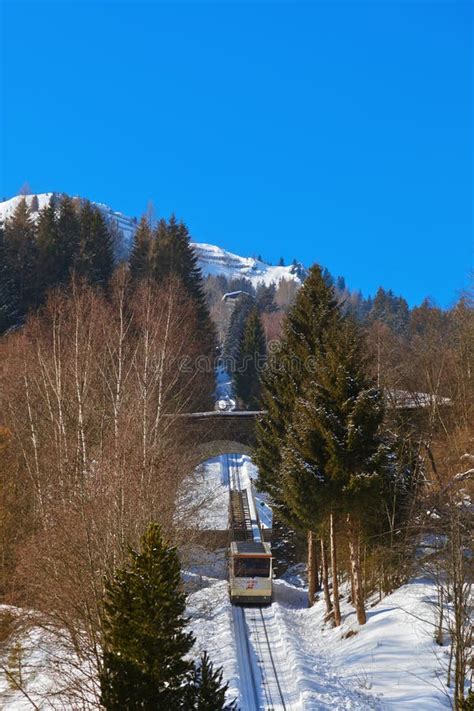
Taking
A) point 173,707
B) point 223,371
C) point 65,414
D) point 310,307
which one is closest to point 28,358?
point 65,414

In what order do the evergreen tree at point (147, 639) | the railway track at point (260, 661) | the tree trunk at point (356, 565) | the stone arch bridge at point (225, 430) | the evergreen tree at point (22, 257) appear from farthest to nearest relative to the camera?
the evergreen tree at point (22, 257) → the stone arch bridge at point (225, 430) → the tree trunk at point (356, 565) → the railway track at point (260, 661) → the evergreen tree at point (147, 639)

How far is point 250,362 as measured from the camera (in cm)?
6419

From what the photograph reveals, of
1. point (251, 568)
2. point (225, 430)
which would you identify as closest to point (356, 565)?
point (251, 568)

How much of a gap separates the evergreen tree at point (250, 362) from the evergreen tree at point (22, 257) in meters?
21.1

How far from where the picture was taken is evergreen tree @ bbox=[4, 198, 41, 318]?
50734 millimetres

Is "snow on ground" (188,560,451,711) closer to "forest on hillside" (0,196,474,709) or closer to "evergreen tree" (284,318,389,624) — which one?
"forest on hillside" (0,196,474,709)

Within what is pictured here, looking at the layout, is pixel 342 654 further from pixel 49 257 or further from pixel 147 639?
pixel 49 257

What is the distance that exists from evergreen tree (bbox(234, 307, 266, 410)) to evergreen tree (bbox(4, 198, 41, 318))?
21144 mm

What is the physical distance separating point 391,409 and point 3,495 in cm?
1415

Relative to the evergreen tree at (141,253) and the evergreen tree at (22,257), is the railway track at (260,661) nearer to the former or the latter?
the evergreen tree at (22,257)

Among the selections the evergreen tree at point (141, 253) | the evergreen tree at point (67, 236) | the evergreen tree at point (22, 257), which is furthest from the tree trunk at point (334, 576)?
the evergreen tree at point (141, 253)

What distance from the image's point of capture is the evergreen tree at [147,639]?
798 centimetres

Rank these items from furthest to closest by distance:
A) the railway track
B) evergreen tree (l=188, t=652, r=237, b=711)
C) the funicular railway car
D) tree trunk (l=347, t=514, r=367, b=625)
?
1. the funicular railway car
2. tree trunk (l=347, t=514, r=367, b=625)
3. the railway track
4. evergreen tree (l=188, t=652, r=237, b=711)

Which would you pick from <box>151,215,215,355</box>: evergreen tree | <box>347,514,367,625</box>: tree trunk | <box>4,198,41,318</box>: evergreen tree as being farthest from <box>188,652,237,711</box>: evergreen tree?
<box>151,215,215,355</box>: evergreen tree
